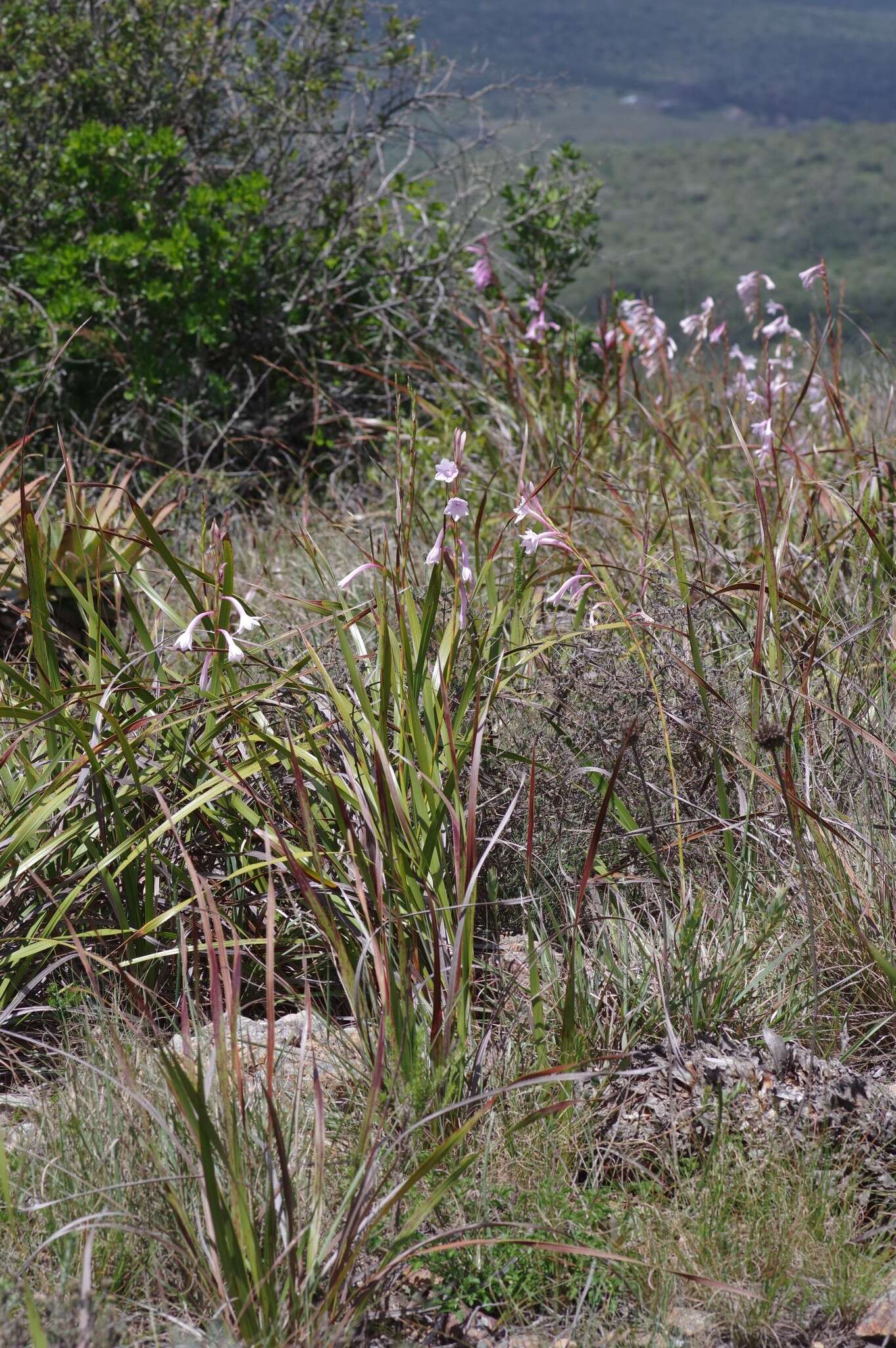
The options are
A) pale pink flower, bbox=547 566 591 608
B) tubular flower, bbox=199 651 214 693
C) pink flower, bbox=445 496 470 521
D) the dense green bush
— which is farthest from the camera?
the dense green bush

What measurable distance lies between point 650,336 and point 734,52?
349 feet

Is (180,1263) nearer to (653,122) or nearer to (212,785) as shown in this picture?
(212,785)

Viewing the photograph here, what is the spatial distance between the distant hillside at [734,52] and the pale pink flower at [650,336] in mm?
77738

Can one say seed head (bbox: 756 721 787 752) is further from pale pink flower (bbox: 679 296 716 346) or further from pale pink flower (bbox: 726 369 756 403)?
pale pink flower (bbox: 726 369 756 403)

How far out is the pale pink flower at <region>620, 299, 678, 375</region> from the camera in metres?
5.09

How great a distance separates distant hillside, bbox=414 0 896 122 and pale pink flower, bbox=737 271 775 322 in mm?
78452

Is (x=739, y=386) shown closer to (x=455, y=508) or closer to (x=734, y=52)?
(x=455, y=508)

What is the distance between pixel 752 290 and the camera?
14.7ft

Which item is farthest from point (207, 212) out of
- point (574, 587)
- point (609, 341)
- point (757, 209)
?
point (757, 209)

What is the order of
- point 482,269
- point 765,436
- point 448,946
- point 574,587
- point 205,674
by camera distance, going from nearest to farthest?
point 448,946 → point 205,674 → point 574,587 → point 765,436 → point 482,269

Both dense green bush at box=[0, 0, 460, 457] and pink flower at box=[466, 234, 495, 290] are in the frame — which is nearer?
pink flower at box=[466, 234, 495, 290]

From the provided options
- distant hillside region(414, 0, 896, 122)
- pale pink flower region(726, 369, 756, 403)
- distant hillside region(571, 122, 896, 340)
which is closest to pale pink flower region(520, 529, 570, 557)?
pale pink flower region(726, 369, 756, 403)

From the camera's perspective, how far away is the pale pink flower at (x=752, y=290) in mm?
4340

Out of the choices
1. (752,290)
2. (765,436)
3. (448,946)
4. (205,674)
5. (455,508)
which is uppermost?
(752,290)
